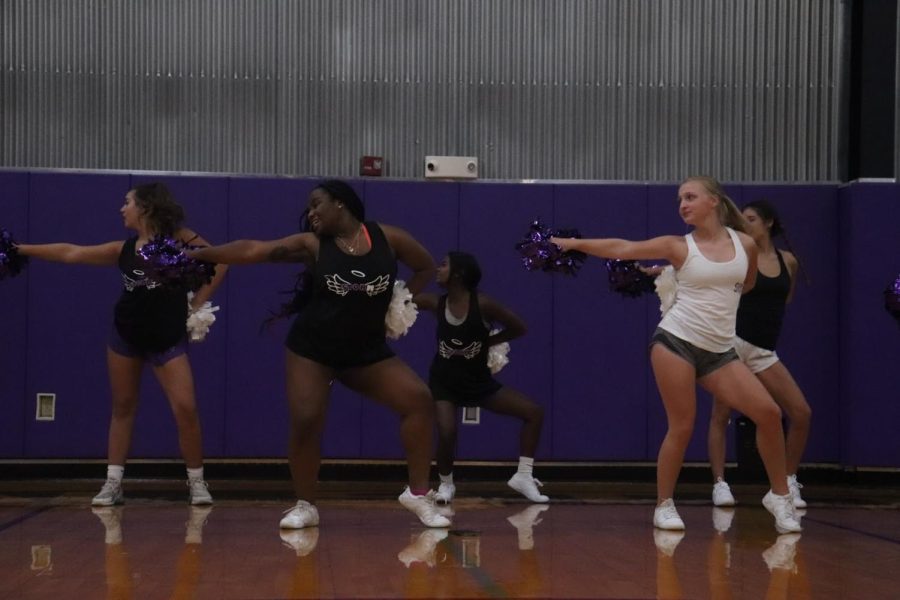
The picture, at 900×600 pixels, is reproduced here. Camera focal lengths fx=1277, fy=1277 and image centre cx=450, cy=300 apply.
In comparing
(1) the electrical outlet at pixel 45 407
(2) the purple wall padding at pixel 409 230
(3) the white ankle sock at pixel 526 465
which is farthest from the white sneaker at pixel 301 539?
(1) the electrical outlet at pixel 45 407

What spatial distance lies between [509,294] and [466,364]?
2.12 m

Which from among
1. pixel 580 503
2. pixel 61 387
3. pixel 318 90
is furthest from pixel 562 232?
pixel 61 387

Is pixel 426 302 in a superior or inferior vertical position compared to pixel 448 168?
inferior

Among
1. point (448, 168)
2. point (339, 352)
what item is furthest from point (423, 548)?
point (448, 168)

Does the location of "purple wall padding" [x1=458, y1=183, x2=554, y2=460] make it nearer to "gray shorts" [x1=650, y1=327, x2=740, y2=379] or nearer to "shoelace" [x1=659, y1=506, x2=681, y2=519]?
"shoelace" [x1=659, y1=506, x2=681, y2=519]

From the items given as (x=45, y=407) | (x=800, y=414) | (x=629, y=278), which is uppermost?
(x=629, y=278)

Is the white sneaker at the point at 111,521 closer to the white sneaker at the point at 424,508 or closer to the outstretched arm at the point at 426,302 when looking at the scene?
the white sneaker at the point at 424,508

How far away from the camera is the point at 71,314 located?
978 cm

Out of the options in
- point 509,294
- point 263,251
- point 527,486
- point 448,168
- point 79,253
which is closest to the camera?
point 263,251

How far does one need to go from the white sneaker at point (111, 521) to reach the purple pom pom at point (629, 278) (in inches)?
114

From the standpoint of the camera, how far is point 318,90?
10281 millimetres

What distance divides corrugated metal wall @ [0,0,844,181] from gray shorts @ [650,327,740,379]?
14.5 ft

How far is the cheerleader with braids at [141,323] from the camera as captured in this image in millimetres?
7320

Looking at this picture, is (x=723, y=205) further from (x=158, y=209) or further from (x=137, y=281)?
(x=137, y=281)
